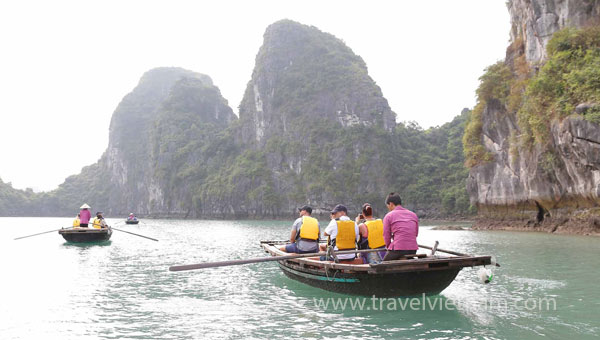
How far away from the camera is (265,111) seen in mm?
96500

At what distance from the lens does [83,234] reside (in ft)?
65.9

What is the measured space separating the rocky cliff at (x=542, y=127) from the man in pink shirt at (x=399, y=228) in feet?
60.9

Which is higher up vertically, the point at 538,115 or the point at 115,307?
the point at 538,115

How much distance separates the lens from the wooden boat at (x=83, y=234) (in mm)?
19891

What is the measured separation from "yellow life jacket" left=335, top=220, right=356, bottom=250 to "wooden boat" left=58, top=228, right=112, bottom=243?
15922 millimetres

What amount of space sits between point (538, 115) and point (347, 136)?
56379 millimetres

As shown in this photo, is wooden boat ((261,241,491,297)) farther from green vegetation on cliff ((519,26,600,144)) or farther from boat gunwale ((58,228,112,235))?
green vegetation on cliff ((519,26,600,144))

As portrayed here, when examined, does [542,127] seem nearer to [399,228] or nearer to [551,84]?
[551,84]

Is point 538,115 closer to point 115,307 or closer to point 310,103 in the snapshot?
point 115,307

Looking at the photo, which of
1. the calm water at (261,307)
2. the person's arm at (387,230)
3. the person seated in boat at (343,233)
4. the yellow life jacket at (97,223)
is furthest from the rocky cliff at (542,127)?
the yellow life jacket at (97,223)

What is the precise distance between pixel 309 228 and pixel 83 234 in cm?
1510

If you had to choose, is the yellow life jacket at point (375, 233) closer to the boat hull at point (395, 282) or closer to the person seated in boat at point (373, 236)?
the person seated in boat at point (373, 236)

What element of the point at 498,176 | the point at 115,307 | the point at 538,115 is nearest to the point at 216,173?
the point at 498,176

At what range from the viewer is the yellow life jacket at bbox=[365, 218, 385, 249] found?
837 centimetres
